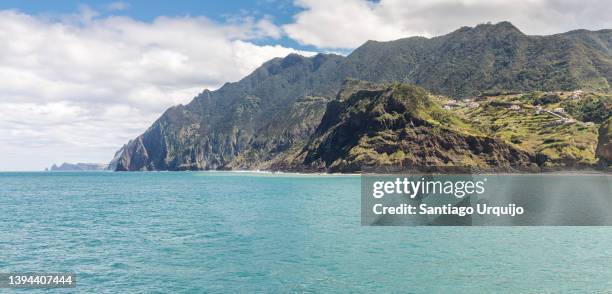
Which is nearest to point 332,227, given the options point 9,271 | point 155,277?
point 155,277

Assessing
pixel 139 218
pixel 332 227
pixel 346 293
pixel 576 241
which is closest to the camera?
pixel 346 293

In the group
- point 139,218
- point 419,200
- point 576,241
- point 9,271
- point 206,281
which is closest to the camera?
point 206,281

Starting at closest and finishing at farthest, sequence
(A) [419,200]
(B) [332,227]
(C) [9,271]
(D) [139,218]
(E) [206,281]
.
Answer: (E) [206,281], (C) [9,271], (B) [332,227], (D) [139,218], (A) [419,200]

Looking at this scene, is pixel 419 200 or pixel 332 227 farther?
pixel 419 200

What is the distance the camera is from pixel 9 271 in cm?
4753

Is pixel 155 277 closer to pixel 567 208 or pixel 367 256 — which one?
pixel 367 256

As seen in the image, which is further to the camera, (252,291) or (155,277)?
(155,277)

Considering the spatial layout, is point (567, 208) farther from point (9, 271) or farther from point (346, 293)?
point (9, 271)

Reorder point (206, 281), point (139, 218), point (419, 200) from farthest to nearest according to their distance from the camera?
point (419, 200) < point (139, 218) < point (206, 281)

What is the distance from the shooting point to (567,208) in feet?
341

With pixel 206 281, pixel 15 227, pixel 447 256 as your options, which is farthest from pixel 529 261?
pixel 15 227

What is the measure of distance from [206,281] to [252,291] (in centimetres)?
568

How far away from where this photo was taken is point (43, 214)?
10238 cm

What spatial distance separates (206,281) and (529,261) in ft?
113
